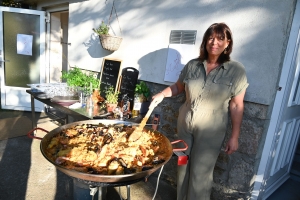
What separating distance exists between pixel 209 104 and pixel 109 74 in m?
2.36

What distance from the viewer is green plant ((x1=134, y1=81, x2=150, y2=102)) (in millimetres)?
3166

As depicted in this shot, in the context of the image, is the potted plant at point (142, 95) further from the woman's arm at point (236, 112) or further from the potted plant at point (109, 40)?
the woman's arm at point (236, 112)

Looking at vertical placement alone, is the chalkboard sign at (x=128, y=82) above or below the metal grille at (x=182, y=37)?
below

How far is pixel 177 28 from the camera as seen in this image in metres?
2.91

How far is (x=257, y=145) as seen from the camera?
2273 mm

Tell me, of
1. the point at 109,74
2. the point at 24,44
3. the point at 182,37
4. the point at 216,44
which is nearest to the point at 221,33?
the point at 216,44

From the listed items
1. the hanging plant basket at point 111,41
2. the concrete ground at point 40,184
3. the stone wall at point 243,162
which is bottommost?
the concrete ground at point 40,184

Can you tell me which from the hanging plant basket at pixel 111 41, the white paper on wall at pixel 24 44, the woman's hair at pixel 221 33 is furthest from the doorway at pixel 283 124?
the white paper on wall at pixel 24 44

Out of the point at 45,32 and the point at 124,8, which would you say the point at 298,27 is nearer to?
the point at 124,8

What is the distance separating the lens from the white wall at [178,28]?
2.10 m

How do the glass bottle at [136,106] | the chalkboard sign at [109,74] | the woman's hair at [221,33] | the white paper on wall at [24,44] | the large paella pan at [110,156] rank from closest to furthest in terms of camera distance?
the large paella pan at [110,156] < the woman's hair at [221,33] < the glass bottle at [136,106] < the chalkboard sign at [109,74] < the white paper on wall at [24,44]

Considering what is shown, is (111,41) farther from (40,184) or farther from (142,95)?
(40,184)

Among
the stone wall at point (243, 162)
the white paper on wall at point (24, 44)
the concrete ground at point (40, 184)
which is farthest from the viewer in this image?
the white paper on wall at point (24, 44)

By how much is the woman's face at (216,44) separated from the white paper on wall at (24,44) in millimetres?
5133
